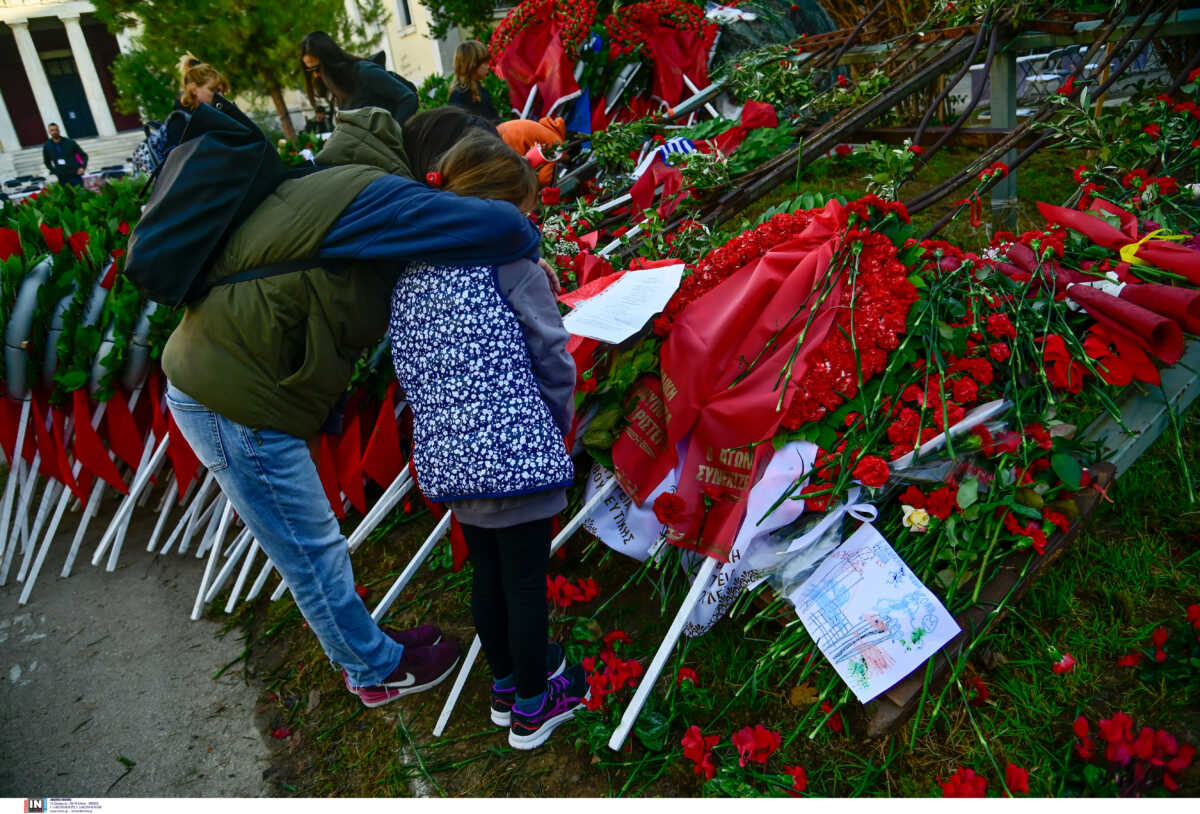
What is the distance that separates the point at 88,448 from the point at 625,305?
99.6 inches

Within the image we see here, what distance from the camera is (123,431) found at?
350 centimetres

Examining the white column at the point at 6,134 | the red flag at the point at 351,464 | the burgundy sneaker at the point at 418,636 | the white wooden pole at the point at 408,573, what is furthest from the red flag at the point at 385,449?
the white column at the point at 6,134

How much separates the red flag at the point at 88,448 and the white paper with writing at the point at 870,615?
2980mm

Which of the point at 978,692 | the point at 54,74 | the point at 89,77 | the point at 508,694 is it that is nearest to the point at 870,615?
the point at 978,692

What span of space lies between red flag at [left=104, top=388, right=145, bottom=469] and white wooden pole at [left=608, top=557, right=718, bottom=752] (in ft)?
8.55

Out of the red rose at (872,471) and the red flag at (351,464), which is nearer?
the red rose at (872,471)

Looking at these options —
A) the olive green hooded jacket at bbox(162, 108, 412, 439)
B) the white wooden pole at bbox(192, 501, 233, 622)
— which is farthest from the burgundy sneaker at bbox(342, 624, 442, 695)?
the olive green hooded jacket at bbox(162, 108, 412, 439)

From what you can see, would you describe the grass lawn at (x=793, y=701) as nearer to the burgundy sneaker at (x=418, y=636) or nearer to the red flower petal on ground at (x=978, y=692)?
the red flower petal on ground at (x=978, y=692)

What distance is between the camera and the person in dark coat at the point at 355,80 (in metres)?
3.57

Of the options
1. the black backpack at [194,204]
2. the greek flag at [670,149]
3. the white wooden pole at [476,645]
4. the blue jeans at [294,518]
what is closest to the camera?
the black backpack at [194,204]

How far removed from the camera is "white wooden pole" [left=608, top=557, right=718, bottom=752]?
215 centimetres

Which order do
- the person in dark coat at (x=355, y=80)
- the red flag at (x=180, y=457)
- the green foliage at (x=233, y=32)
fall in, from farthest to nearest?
the green foliage at (x=233, y=32) < the person in dark coat at (x=355, y=80) < the red flag at (x=180, y=457)

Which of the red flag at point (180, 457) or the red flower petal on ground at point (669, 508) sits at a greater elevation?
the red flower petal on ground at point (669, 508)

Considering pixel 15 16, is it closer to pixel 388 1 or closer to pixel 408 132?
pixel 388 1
